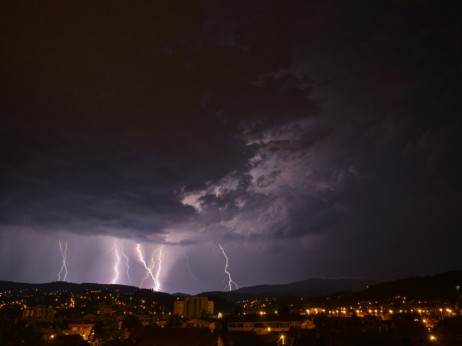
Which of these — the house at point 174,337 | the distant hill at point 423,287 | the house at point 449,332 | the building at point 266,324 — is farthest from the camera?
the distant hill at point 423,287

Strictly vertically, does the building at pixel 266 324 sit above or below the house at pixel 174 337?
below

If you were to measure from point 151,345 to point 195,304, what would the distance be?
98.1 m

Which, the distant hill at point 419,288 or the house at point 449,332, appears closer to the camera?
the house at point 449,332

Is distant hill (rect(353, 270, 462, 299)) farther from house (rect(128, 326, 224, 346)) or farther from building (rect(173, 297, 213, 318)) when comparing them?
house (rect(128, 326, 224, 346))

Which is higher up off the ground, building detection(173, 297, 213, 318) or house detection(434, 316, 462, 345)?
building detection(173, 297, 213, 318)

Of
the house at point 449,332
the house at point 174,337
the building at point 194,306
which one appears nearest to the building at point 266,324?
the house at point 449,332

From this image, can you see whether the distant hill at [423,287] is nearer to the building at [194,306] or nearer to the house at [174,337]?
the building at [194,306]

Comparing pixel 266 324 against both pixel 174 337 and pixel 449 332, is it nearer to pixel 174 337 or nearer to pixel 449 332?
pixel 449 332

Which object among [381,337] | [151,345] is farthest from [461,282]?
[151,345]

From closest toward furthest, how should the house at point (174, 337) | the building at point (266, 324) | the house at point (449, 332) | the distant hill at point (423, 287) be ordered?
1. the house at point (174, 337)
2. the house at point (449, 332)
3. the building at point (266, 324)
4. the distant hill at point (423, 287)

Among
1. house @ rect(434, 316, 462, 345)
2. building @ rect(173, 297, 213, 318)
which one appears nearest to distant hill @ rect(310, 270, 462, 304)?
building @ rect(173, 297, 213, 318)

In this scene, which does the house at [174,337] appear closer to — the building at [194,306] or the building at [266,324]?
the building at [266,324]

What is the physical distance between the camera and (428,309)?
8725cm

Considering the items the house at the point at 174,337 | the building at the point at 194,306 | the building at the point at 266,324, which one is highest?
the building at the point at 194,306
